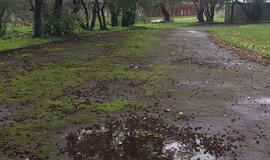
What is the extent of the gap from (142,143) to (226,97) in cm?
352

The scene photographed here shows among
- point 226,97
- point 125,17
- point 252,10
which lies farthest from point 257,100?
point 252,10

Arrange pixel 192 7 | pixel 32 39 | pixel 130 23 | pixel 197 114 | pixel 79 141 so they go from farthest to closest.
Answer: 1. pixel 192 7
2. pixel 130 23
3. pixel 32 39
4. pixel 197 114
5. pixel 79 141

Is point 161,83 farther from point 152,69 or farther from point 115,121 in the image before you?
point 115,121

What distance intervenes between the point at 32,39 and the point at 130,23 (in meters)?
15.9

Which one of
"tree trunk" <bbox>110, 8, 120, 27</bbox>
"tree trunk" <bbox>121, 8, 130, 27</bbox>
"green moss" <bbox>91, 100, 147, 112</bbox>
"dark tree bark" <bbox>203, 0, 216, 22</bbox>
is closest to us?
"green moss" <bbox>91, 100, 147, 112</bbox>

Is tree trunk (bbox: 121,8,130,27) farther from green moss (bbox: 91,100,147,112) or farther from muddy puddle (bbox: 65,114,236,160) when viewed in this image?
muddy puddle (bbox: 65,114,236,160)

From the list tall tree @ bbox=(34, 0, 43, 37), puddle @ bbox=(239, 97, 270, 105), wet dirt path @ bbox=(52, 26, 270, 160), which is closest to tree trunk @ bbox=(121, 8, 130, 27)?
tall tree @ bbox=(34, 0, 43, 37)

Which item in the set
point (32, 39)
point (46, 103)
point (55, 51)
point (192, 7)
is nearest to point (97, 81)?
point (46, 103)

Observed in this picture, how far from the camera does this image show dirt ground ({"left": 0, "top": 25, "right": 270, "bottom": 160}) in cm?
593

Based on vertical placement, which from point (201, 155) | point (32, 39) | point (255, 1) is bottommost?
point (201, 155)

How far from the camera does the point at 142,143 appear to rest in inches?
219

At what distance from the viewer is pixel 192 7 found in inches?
2675

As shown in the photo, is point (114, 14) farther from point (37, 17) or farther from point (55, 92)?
point (55, 92)

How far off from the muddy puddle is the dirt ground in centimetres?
19
